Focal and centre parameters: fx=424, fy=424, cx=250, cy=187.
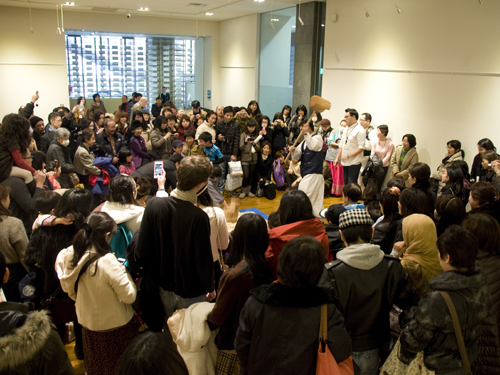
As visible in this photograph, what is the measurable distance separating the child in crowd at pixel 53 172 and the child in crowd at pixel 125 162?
974 mm

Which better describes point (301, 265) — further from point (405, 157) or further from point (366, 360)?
point (405, 157)

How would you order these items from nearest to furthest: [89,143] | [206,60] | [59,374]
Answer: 1. [59,374]
2. [89,143]
3. [206,60]

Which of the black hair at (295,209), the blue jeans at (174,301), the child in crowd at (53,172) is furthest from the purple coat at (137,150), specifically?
the black hair at (295,209)

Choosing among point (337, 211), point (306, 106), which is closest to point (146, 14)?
point (306, 106)

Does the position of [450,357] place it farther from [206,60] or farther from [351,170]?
[206,60]

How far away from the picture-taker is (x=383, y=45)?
26.5ft

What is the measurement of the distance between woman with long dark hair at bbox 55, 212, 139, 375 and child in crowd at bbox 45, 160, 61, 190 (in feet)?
8.67

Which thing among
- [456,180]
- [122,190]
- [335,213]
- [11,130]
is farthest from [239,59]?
[122,190]

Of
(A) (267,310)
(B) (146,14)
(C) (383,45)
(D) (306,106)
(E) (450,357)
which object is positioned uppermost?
(B) (146,14)

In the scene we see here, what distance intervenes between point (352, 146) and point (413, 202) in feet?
13.2

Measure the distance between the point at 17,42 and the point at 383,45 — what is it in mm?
9674

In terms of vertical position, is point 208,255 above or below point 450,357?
above

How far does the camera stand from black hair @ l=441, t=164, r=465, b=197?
504cm

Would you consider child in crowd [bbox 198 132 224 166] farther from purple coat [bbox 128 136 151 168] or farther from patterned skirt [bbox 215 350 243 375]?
patterned skirt [bbox 215 350 243 375]
